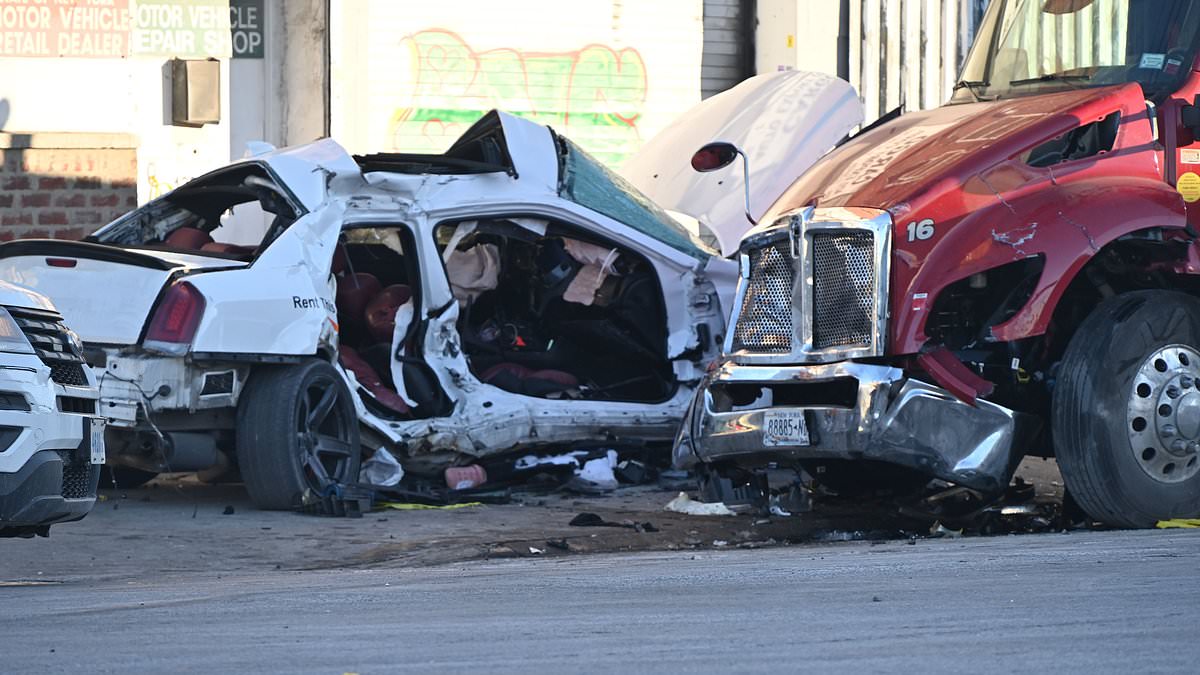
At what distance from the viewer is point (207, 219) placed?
34.8 ft

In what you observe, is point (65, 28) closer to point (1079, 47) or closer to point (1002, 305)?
point (1079, 47)

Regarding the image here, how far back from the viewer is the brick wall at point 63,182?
15.5m

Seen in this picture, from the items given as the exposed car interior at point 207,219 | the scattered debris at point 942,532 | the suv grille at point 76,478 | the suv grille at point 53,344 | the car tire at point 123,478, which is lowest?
the car tire at point 123,478

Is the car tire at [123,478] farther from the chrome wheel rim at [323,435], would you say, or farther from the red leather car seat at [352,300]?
the chrome wheel rim at [323,435]

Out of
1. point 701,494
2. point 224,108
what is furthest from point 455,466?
point 224,108

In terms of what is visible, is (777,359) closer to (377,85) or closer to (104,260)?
(104,260)

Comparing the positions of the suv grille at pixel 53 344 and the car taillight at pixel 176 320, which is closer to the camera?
the suv grille at pixel 53 344

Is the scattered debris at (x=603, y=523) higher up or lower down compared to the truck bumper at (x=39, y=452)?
lower down

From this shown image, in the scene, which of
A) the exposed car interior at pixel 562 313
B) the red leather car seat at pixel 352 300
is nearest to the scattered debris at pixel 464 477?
the exposed car interior at pixel 562 313

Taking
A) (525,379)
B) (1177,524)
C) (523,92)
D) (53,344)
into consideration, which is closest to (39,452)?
(53,344)

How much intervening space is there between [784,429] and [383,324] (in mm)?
2961

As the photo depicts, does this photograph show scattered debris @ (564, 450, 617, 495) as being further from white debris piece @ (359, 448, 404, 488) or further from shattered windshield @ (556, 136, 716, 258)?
shattered windshield @ (556, 136, 716, 258)

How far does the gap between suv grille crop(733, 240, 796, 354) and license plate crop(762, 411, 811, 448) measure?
0.32 m

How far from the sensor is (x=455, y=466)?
10164 mm
